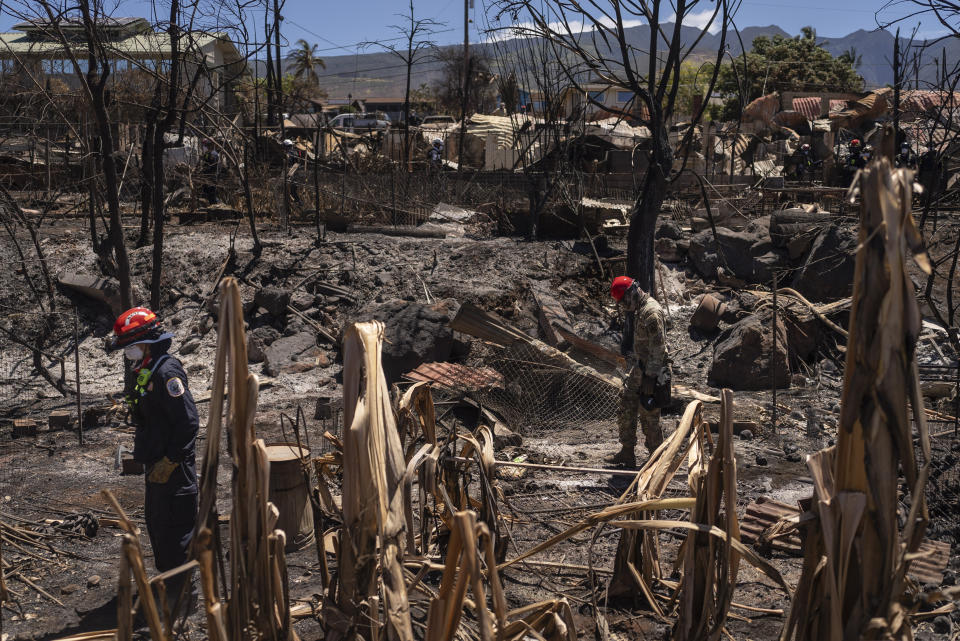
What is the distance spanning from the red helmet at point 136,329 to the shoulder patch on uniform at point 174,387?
0.28m

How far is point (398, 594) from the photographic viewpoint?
7.70ft

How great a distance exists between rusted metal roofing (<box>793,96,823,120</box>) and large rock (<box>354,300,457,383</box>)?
29838mm

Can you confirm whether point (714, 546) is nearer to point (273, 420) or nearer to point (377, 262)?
point (273, 420)

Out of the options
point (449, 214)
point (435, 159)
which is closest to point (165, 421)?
point (449, 214)

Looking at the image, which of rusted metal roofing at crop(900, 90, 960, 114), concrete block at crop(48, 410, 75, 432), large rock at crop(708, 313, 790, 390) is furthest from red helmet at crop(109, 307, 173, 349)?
large rock at crop(708, 313, 790, 390)

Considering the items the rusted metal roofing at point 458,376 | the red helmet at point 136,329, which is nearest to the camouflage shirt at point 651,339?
the rusted metal roofing at point 458,376

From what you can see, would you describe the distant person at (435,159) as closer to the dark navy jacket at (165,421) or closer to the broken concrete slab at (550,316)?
the broken concrete slab at (550,316)

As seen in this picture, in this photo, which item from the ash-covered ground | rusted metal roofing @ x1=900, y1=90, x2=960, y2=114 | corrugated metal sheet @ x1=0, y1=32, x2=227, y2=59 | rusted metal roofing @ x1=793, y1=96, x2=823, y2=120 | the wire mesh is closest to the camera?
the ash-covered ground

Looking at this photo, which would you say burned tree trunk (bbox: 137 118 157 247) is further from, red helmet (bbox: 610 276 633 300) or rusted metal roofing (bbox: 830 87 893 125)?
rusted metal roofing (bbox: 830 87 893 125)

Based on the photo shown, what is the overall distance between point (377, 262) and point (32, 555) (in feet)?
27.3

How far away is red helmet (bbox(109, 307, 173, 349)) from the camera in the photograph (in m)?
4.46

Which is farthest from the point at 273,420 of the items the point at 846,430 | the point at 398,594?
the point at 846,430

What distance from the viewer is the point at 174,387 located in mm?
4402

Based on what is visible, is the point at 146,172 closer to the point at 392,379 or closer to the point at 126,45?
the point at 126,45
